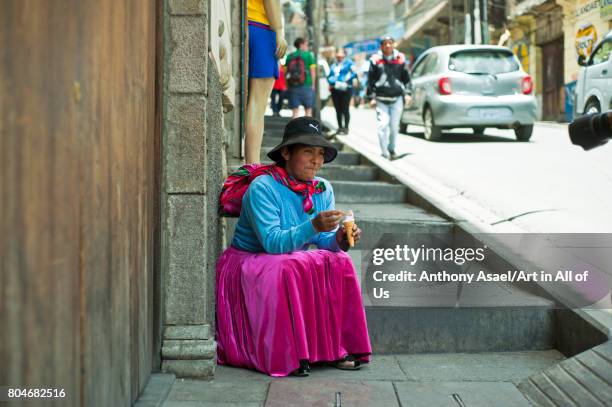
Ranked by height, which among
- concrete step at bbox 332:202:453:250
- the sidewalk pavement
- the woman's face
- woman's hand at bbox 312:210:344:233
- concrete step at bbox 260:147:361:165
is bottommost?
the sidewalk pavement

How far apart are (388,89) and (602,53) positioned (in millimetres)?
2857

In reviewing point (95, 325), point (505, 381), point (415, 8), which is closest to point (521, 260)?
point (505, 381)

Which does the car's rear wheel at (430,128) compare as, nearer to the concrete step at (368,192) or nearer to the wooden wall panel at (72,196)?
the concrete step at (368,192)

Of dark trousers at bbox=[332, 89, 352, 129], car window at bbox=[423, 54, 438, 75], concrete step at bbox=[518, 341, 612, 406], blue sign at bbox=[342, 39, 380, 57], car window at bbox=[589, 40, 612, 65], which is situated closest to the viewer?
concrete step at bbox=[518, 341, 612, 406]

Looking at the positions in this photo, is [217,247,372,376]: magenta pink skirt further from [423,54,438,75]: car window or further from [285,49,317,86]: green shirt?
[423,54,438,75]: car window

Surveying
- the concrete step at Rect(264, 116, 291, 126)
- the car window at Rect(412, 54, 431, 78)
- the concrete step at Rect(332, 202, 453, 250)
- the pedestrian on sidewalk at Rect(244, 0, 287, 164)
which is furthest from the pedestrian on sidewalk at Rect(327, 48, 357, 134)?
the pedestrian on sidewalk at Rect(244, 0, 287, 164)

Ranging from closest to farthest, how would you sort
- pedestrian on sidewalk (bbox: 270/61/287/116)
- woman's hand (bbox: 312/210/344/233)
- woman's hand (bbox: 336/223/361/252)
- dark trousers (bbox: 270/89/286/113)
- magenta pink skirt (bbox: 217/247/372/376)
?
woman's hand (bbox: 312/210/344/233) < magenta pink skirt (bbox: 217/247/372/376) < woman's hand (bbox: 336/223/361/252) < pedestrian on sidewalk (bbox: 270/61/287/116) < dark trousers (bbox: 270/89/286/113)

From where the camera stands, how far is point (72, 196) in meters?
2.56

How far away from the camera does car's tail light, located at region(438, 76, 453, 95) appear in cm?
1424

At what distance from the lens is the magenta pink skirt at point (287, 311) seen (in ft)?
14.5

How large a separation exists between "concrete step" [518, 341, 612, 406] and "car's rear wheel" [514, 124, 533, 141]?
32.8ft

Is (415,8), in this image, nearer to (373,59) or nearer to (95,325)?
(373,59)

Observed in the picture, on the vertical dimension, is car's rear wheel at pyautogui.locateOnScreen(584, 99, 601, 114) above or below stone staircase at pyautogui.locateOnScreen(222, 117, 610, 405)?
above

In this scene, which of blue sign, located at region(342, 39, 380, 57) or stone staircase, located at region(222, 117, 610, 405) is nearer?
stone staircase, located at region(222, 117, 610, 405)
